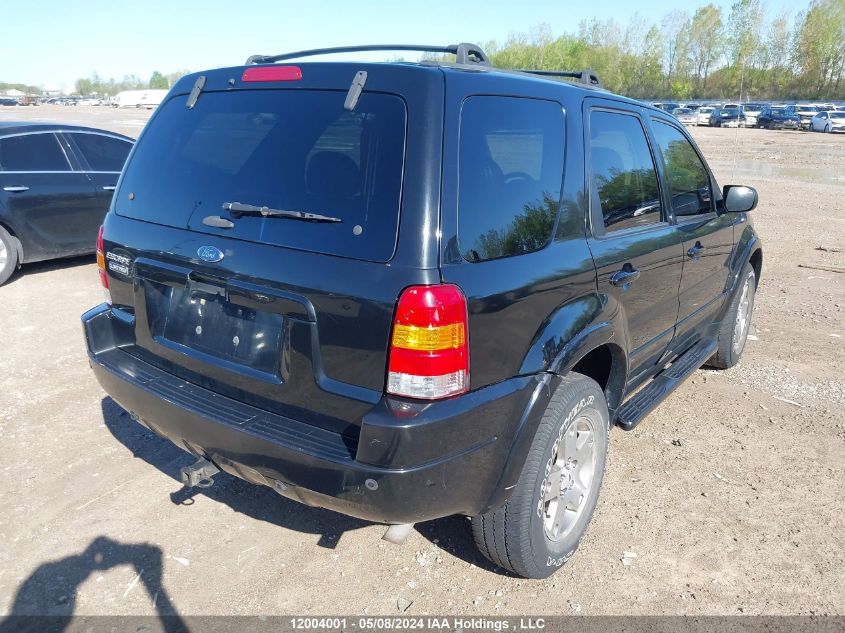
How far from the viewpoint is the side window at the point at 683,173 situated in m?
3.74

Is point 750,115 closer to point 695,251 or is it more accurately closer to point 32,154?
point 32,154

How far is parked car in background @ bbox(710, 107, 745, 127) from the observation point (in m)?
45.9

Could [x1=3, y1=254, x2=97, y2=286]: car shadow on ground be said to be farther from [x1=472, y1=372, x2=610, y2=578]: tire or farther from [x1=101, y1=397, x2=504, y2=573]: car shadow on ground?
[x1=472, y1=372, x2=610, y2=578]: tire

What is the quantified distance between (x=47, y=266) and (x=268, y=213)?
6842 millimetres

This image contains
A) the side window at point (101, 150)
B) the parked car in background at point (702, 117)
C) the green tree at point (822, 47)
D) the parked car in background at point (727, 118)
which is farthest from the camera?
the green tree at point (822, 47)

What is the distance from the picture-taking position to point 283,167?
240cm

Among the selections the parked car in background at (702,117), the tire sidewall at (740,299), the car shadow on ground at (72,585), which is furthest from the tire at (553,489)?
the parked car in background at (702,117)

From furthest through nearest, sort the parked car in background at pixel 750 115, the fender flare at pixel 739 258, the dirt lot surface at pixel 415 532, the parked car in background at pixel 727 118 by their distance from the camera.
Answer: the parked car in background at pixel 750 115, the parked car in background at pixel 727 118, the fender flare at pixel 739 258, the dirt lot surface at pixel 415 532

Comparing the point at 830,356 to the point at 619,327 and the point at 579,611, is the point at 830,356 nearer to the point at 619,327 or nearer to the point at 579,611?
the point at 619,327

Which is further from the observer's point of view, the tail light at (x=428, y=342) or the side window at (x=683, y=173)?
the side window at (x=683, y=173)

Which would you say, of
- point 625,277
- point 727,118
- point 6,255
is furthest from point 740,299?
point 727,118

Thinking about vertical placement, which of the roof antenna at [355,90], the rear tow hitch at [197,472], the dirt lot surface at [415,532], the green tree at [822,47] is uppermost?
the green tree at [822,47]

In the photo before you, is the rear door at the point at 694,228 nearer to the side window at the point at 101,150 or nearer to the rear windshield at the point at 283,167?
the rear windshield at the point at 283,167

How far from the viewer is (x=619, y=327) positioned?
117 inches
